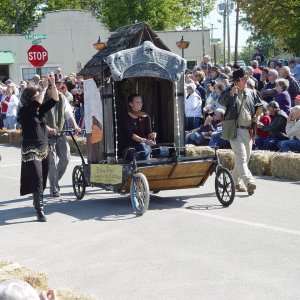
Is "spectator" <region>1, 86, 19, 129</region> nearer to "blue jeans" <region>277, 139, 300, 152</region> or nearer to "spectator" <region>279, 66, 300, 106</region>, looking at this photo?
"spectator" <region>279, 66, 300, 106</region>

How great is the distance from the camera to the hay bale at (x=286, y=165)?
13695mm

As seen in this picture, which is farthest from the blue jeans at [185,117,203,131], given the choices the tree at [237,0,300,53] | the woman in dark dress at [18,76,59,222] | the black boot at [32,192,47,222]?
the tree at [237,0,300,53]

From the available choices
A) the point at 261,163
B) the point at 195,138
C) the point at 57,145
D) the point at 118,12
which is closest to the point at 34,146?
the point at 57,145

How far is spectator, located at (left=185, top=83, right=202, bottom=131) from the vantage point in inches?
755

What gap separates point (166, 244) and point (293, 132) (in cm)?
686

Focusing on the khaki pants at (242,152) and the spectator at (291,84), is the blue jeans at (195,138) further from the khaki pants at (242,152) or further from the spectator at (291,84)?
the khaki pants at (242,152)

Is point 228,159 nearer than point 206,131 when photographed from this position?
Yes

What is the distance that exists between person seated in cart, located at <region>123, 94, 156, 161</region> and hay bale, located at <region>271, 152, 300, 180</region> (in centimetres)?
322

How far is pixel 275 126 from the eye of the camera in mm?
15562

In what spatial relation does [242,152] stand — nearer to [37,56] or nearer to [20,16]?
[37,56]

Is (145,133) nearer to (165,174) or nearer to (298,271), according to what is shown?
(165,174)

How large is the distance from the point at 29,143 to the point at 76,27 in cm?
4213

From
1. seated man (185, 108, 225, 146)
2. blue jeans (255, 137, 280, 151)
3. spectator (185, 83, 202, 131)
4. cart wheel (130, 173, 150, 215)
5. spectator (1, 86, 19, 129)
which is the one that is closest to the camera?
cart wheel (130, 173, 150, 215)

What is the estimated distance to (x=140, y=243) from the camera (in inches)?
341
